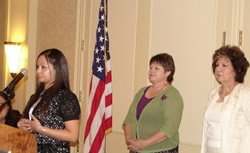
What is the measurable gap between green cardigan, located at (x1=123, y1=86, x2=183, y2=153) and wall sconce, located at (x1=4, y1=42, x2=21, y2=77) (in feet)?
10.6

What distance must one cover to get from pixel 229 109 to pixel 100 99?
179 centimetres

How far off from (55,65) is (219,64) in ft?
4.31

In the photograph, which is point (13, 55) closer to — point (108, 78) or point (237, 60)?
point (108, 78)

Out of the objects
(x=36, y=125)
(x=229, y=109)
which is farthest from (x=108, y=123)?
(x=36, y=125)

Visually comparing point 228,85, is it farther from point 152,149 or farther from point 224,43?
point 152,149

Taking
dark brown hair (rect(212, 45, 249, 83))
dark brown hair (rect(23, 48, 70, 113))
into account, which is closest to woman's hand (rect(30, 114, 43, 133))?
dark brown hair (rect(23, 48, 70, 113))

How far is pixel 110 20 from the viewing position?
5.32 m

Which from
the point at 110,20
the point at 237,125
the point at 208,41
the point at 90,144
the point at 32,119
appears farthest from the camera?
the point at 110,20

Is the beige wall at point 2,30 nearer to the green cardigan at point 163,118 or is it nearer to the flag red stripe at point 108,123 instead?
the flag red stripe at point 108,123

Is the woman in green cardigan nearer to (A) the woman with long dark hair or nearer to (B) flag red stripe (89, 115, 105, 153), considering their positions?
(B) flag red stripe (89, 115, 105, 153)

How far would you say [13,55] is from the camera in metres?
6.70

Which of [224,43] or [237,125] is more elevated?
[224,43]

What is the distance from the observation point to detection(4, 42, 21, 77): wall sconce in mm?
6688

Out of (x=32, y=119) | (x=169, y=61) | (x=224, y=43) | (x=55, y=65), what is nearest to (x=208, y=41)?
(x=224, y=43)
